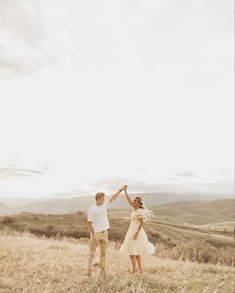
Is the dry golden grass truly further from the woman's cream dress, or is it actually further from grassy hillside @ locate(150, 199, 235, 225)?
grassy hillside @ locate(150, 199, 235, 225)

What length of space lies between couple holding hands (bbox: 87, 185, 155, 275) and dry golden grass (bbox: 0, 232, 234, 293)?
1.72ft

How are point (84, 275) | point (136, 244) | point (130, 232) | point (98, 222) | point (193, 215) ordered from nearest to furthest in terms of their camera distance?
point (84, 275) → point (98, 222) → point (136, 244) → point (130, 232) → point (193, 215)

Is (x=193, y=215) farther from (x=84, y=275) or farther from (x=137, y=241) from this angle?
(x=84, y=275)

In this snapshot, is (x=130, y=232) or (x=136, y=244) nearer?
(x=136, y=244)

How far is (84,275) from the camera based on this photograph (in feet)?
34.4

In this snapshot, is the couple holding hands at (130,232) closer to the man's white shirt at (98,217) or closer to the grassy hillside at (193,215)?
the man's white shirt at (98,217)

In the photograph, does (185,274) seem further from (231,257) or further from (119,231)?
(119,231)

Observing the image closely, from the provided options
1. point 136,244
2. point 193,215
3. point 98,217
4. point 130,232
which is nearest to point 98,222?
point 98,217

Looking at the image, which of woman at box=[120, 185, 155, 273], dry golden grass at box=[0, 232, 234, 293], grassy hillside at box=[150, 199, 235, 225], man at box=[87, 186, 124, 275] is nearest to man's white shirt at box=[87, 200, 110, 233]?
man at box=[87, 186, 124, 275]

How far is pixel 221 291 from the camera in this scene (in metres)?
11.0

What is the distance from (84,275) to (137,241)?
72.5 inches

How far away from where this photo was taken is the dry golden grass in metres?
9.08

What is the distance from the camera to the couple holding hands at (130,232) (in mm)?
10945

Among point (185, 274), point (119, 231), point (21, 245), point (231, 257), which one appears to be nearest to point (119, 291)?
point (185, 274)
